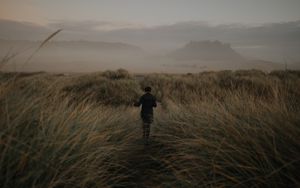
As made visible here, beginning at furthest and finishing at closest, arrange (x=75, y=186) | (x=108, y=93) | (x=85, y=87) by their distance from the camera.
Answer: (x=85, y=87) < (x=108, y=93) < (x=75, y=186)

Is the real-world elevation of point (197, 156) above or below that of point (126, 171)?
above

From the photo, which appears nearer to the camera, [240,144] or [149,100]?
[240,144]

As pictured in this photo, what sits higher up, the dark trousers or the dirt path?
the dark trousers

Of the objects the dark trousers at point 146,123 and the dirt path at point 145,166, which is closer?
the dirt path at point 145,166

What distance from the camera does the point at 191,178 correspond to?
13.9ft

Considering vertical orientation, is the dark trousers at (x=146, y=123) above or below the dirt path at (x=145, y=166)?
above

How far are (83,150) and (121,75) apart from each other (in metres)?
20.3

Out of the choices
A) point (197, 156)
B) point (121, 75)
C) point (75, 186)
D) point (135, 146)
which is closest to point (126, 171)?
point (135, 146)

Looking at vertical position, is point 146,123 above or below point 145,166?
above

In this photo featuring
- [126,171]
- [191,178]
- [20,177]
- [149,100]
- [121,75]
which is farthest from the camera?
[121,75]

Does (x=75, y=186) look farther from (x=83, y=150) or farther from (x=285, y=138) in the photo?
(x=285, y=138)

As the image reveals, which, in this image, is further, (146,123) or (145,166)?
(146,123)

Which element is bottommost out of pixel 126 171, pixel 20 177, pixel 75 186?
pixel 126 171

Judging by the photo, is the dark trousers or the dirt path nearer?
the dirt path
